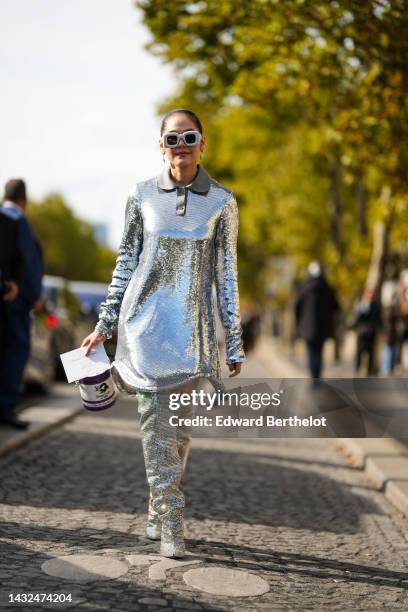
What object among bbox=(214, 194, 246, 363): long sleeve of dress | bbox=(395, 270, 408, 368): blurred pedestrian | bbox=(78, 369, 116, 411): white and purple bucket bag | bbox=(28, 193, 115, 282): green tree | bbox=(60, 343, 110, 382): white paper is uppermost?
bbox=(28, 193, 115, 282): green tree

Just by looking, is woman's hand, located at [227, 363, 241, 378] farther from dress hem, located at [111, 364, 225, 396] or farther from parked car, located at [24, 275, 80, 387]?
parked car, located at [24, 275, 80, 387]

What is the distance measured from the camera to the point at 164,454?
4.84 metres

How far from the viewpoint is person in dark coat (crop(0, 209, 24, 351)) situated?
8.30 metres

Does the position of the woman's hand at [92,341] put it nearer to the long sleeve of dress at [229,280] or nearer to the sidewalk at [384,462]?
the long sleeve of dress at [229,280]

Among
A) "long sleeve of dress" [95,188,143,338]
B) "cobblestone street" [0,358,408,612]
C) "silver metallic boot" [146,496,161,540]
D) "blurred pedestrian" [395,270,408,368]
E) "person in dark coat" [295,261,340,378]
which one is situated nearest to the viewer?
"cobblestone street" [0,358,408,612]

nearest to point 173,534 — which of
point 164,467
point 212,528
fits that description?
point 164,467

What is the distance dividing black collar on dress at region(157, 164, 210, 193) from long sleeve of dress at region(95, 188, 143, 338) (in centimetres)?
14

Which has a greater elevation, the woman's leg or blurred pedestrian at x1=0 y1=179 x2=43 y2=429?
blurred pedestrian at x1=0 y1=179 x2=43 y2=429

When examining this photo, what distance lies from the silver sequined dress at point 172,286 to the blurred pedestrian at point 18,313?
150 inches

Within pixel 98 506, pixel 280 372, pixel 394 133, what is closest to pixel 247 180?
pixel 280 372

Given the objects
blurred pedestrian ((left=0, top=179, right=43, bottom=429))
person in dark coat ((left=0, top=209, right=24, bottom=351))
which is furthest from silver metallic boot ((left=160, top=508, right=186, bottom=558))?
blurred pedestrian ((left=0, top=179, right=43, bottom=429))

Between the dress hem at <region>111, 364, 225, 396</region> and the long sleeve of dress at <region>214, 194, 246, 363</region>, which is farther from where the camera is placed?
the long sleeve of dress at <region>214, 194, 246, 363</region>

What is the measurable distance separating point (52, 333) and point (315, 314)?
146 inches

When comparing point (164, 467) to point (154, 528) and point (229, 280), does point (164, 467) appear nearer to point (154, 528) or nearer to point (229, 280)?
point (154, 528)
